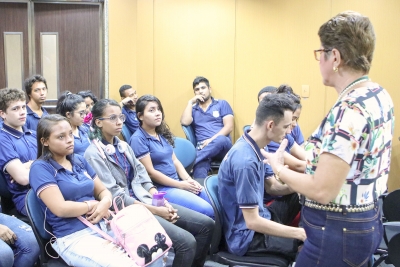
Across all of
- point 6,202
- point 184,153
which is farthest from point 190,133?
point 6,202

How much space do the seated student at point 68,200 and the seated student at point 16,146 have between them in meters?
0.53

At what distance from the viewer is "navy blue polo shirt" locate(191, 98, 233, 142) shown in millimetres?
5000

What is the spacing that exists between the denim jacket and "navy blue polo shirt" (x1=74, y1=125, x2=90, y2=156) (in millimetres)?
627

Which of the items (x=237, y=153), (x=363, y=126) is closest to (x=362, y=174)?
(x=363, y=126)

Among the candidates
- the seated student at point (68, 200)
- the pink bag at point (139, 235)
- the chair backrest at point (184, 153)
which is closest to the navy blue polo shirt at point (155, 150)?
the chair backrest at point (184, 153)

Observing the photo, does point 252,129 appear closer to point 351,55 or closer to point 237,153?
point 237,153

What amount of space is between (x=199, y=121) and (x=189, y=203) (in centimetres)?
209

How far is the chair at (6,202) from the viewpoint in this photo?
287 centimetres

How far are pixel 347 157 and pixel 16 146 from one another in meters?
2.44

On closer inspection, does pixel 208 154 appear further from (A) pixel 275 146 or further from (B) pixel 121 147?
(B) pixel 121 147

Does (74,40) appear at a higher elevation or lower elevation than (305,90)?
higher

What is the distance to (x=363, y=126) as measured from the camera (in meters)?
1.30

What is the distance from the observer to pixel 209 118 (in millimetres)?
5062

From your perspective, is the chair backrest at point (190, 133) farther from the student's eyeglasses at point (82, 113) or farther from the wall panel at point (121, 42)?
the student's eyeglasses at point (82, 113)
